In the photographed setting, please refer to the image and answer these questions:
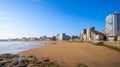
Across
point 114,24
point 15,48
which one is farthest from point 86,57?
point 114,24

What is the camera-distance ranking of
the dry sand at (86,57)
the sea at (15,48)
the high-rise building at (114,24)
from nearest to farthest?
1. the dry sand at (86,57)
2. the sea at (15,48)
3. the high-rise building at (114,24)

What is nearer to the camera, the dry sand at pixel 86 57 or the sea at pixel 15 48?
the dry sand at pixel 86 57

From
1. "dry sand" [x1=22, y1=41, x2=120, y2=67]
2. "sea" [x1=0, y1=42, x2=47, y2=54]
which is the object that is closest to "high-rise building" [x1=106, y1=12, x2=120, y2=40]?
"sea" [x1=0, y1=42, x2=47, y2=54]

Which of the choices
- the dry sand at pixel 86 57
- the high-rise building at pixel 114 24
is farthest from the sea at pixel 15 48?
the high-rise building at pixel 114 24

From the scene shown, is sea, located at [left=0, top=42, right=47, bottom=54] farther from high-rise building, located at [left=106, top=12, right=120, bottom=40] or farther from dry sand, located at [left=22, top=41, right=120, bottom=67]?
high-rise building, located at [left=106, top=12, right=120, bottom=40]

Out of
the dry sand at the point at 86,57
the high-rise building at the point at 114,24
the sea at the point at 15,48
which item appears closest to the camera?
the dry sand at the point at 86,57

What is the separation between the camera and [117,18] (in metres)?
83.2

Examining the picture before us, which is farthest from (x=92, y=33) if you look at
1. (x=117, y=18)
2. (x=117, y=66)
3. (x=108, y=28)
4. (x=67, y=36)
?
(x=117, y=66)

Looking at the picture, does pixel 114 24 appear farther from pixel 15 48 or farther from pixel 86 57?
pixel 86 57

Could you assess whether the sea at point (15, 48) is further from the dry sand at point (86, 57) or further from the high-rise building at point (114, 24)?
the high-rise building at point (114, 24)

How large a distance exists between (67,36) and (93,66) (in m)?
156

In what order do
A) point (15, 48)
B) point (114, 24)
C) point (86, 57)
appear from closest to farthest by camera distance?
point (86, 57)
point (15, 48)
point (114, 24)

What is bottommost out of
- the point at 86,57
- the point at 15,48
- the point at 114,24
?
the point at 15,48

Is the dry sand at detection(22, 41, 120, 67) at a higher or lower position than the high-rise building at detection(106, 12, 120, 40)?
lower
